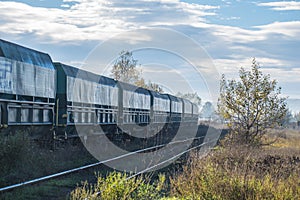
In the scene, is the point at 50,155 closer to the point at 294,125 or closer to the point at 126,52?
the point at 126,52

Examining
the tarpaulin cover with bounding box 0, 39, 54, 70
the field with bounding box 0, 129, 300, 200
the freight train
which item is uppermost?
the tarpaulin cover with bounding box 0, 39, 54, 70

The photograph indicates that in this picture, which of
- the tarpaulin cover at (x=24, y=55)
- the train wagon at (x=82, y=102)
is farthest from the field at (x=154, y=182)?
the train wagon at (x=82, y=102)

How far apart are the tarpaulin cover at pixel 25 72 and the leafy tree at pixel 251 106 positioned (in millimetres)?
10133

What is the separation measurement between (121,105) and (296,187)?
69.7ft

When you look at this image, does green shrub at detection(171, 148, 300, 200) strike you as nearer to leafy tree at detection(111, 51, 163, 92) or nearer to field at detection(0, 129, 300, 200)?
field at detection(0, 129, 300, 200)

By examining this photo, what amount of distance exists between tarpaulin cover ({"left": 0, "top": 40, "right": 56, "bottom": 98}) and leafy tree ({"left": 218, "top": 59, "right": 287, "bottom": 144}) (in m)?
10.1

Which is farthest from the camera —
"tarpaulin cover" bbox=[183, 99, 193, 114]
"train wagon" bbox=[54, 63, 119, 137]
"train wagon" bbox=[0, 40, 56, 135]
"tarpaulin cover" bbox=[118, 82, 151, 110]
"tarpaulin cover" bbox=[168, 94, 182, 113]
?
"tarpaulin cover" bbox=[183, 99, 193, 114]

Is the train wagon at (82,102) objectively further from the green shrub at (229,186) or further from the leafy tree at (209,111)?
the green shrub at (229,186)

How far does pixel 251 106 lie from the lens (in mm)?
25484

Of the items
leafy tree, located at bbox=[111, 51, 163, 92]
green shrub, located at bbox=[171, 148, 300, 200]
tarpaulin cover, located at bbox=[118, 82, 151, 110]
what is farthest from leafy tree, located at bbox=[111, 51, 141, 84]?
green shrub, located at bbox=[171, 148, 300, 200]

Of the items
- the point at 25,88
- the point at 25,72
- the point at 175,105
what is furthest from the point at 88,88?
the point at 175,105

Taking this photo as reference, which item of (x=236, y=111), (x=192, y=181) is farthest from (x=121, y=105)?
(x=192, y=181)

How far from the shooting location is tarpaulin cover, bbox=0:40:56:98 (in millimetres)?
15477

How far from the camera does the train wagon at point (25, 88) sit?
15.3 m
